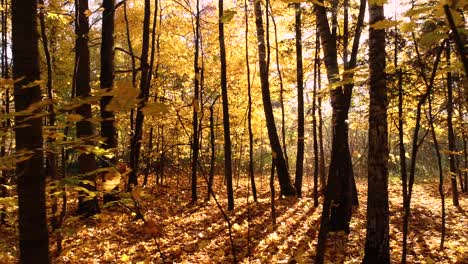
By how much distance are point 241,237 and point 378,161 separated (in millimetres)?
3688

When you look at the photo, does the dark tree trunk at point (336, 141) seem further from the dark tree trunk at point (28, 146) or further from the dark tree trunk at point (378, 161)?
the dark tree trunk at point (28, 146)

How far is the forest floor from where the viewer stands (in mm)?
6832

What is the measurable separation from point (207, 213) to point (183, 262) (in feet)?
13.6

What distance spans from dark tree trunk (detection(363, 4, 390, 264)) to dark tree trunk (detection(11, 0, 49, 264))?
473 centimetres

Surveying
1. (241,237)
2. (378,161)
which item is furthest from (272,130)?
(378,161)

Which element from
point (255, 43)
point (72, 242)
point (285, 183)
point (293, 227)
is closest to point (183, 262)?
point (72, 242)

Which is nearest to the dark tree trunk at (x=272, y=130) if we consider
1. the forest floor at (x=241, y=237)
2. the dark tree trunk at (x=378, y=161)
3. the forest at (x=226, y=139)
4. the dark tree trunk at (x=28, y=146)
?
the forest at (x=226, y=139)

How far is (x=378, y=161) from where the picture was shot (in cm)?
566

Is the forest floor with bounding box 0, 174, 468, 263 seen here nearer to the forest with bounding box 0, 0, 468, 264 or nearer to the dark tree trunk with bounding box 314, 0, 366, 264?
the forest with bounding box 0, 0, 468, 264

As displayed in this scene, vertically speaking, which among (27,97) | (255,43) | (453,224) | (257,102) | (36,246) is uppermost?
(255,43)

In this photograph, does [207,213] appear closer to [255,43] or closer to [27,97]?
[255,43]

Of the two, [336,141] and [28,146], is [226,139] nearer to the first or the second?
[336,141]

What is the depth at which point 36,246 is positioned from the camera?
2.07 meters

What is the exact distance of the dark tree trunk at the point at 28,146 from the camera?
2.04m
